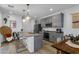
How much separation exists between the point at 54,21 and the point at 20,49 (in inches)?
33.2

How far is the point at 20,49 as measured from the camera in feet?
5.81

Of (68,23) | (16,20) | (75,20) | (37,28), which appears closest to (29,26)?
(37,28)

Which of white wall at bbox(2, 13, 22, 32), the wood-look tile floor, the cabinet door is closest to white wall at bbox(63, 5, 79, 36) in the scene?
the cabinet door

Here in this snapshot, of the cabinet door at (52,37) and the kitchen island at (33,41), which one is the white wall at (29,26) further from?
the cabinet door at (52,37)

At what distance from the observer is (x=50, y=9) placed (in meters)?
1.78

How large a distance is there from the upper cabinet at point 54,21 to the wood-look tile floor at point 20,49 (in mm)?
346

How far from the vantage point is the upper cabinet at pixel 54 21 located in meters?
1.79

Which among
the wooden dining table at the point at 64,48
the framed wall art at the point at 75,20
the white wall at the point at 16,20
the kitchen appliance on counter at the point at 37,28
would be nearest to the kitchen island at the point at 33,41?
the kitchen appliance on counter at the point at 37,28

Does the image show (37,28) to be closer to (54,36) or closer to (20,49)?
(54,36)

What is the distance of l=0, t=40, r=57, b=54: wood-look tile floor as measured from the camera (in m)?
1.70

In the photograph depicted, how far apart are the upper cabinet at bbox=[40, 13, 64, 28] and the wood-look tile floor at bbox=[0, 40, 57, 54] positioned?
0.35 metres
